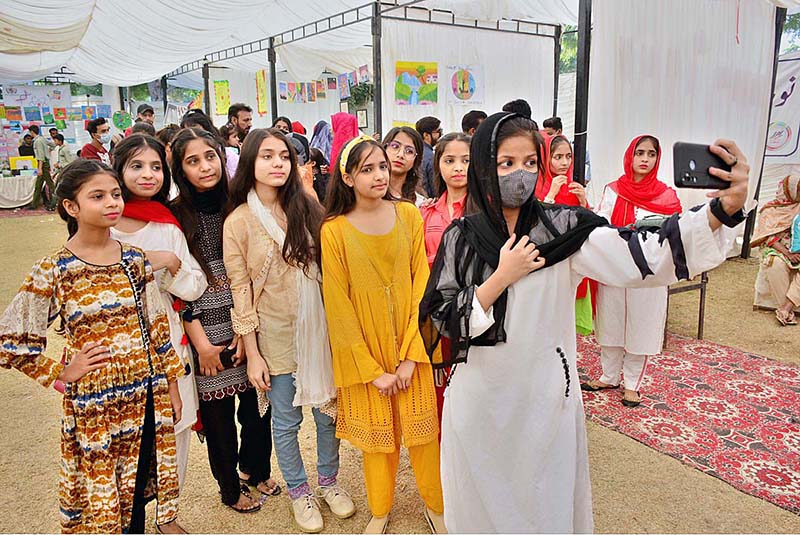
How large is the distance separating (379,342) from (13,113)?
53.1 feet

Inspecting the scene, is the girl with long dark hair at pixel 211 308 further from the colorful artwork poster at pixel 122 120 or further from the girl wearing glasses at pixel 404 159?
the colorful artwork poster at pixel 122 120

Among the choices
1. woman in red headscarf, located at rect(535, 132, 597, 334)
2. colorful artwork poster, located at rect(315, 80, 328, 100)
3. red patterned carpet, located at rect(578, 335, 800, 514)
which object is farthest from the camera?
colorful artwork poster, located at rect(315, 80, 328, 100)

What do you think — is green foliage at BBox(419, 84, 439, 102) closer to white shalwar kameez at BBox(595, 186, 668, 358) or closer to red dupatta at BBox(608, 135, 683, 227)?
red dupatta at BBox(608, 135, 683, 227)

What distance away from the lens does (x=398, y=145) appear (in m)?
3.03

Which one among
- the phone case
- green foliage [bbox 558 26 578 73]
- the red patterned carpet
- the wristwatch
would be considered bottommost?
the red patterned carpet

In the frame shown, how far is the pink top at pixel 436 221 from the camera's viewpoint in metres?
2.57

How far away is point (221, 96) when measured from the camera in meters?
12.5

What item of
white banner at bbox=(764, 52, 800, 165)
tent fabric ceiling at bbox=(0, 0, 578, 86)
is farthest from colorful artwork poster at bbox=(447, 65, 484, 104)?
white banner at bbox=(764, 52, 800, 165)

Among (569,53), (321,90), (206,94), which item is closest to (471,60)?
(321,90)

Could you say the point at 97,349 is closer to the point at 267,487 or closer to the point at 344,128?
the point at 267,487

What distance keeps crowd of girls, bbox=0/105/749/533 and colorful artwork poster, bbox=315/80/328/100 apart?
9.10 meters

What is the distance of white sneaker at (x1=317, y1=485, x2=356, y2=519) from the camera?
2406mm

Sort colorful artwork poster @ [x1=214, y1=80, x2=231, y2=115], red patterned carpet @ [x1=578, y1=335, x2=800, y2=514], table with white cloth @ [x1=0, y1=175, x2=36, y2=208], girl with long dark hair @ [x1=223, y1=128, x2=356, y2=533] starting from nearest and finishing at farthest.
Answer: girl with long dark hair @ [x1=223, y1=128, x2=356, y2=533] < red patterned carpet @ [x1=578, y1=335, x2=800, y2=514] < colorful artwork poster @ [x1=214, y1=80, x2=231, y2=115] < table with white cloth @ [x1=0, y1=175, x2=36, y2=208]

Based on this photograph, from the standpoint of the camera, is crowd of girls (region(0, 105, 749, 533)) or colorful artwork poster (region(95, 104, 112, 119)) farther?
colorful artwork poster (region(95, 104, 112, 119))
